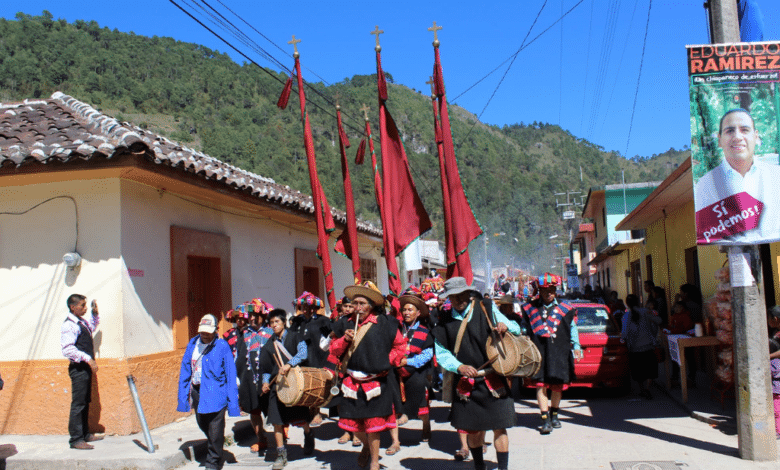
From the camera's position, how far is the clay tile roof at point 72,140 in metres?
6.97

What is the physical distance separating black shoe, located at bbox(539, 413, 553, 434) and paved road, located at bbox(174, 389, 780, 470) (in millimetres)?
75

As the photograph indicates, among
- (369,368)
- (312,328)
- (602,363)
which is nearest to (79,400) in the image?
(312,328)

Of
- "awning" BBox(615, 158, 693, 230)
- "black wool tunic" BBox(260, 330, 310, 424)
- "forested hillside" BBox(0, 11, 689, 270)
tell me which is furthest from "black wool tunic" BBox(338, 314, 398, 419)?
"forested hillside" BBox(0, 11, 689, 270)

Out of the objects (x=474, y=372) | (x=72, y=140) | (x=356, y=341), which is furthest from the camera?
(x=72, y=140)

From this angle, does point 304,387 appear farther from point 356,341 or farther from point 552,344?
point 552,344

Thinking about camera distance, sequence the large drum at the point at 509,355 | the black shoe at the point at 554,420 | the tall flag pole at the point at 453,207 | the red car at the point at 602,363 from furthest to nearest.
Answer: the red car at the point at 602,363, the tall flag pole at the point at 453,207, the black shoe at the point at 554,420, the large drum at the point at 509,355

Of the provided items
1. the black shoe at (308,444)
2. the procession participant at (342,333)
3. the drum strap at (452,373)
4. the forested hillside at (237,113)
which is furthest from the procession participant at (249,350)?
the forested hillside at (237,113)

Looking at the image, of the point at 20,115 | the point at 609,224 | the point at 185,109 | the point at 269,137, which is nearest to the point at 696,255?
the point at 20,115

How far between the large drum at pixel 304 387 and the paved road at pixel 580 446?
0.89m

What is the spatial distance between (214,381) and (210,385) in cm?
5

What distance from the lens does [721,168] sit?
19.7 feet

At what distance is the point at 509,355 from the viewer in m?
5.36

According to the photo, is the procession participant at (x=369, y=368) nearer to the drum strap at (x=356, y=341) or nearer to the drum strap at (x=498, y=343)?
the drum strap at (x=356, y=341)

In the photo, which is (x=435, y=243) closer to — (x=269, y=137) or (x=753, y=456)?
(x=269, y=137)
